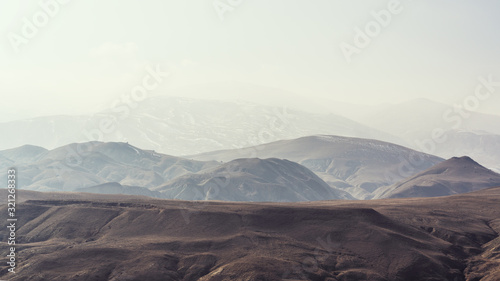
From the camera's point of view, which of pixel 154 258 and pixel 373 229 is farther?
pixel 373 229

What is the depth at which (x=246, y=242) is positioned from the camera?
252ft

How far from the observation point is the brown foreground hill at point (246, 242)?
6750cm

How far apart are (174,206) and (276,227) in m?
20.1

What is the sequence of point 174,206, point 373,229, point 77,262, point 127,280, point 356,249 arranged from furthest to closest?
1. point 174,206
2. point 373,229
3. point 356,249
4. point 77,262
5. point 127,280

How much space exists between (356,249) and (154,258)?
29226 mm

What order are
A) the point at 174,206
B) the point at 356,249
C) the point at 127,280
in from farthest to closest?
the point at 174,206, the point at 356,249, the point at 127,280

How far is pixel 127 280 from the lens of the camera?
64875mm

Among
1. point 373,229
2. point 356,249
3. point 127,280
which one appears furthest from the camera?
point 373,229

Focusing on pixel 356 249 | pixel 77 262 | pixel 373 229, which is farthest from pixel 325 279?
pixel 77 262

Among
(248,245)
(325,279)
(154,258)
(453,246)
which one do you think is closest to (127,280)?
(154,258)

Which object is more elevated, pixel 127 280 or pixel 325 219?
pixel 325 219

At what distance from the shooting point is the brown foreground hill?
6750 centimetres

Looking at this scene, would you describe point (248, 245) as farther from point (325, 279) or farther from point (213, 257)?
point (325, 279)

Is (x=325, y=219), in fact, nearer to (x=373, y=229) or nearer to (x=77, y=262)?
(x=373, y=229)
